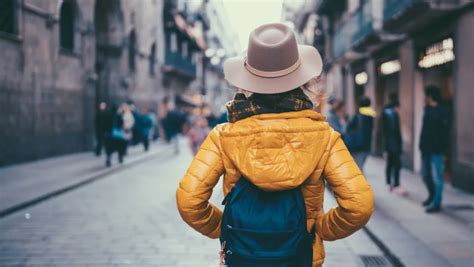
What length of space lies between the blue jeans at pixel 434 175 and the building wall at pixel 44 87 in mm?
10367

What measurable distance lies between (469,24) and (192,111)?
125ft

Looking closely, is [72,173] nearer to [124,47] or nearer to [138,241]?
[138,241]

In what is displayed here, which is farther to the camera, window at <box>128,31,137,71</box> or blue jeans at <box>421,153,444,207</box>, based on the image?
window at <box>128,31,137,71</box>

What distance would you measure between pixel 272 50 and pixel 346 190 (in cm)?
63

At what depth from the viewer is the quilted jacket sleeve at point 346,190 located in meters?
2.05

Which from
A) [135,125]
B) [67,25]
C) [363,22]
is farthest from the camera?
[135,125]

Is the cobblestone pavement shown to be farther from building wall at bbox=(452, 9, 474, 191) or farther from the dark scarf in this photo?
building wall at bbox=(452, 9, 474, 191)

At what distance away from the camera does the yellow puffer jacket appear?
2.01 m

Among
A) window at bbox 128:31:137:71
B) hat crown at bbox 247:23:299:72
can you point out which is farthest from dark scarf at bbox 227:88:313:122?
window at bbox 128:31:137:71

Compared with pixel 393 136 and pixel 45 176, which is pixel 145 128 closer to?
pixel 45 176

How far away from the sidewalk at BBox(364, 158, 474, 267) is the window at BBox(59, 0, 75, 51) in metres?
12.3

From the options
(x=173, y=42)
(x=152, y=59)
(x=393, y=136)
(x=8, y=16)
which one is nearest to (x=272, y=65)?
(x=393, y=136)

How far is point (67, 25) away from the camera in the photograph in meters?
18.1

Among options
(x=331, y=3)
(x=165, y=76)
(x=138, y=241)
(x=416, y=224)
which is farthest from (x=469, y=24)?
(x=165, y=76)
